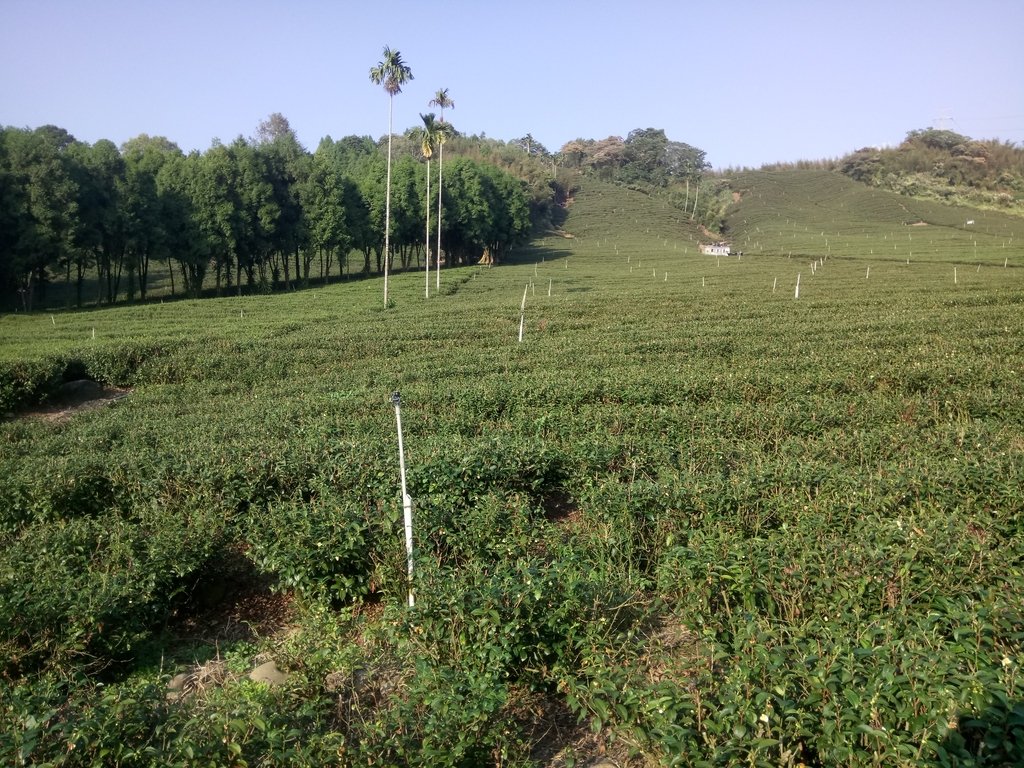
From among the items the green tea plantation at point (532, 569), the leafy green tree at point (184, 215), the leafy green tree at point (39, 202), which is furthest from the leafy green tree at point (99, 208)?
the green tea plantation at point (532, 569)

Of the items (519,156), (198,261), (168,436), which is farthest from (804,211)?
(168,436)

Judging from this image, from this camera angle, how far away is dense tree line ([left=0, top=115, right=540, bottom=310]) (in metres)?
38.9

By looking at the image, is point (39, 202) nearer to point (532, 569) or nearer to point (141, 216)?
point (141, 216)

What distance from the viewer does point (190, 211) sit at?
1838 inches

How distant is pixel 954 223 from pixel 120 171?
87.4 meters

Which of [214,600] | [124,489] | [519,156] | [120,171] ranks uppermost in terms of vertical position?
[519,156]

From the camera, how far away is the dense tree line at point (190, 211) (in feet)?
128

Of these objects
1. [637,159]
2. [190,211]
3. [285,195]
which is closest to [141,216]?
[190,211]

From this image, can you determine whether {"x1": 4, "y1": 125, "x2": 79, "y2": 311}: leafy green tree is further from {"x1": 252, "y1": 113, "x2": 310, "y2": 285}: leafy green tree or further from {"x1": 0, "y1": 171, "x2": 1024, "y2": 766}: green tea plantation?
{"x1": 0, "y1": 171, "x2": 1024, "y2": 766}: green tea plantation

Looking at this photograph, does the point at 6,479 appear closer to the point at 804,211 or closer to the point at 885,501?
the point at 885,501

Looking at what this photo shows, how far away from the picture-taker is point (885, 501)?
803 cm

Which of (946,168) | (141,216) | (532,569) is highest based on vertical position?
(946,168)

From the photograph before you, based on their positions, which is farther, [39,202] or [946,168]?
[946,168]

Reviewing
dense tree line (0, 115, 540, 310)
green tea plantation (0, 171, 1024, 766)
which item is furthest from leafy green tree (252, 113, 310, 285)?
A: green tea plantation (0, 171, 1024, 766)
